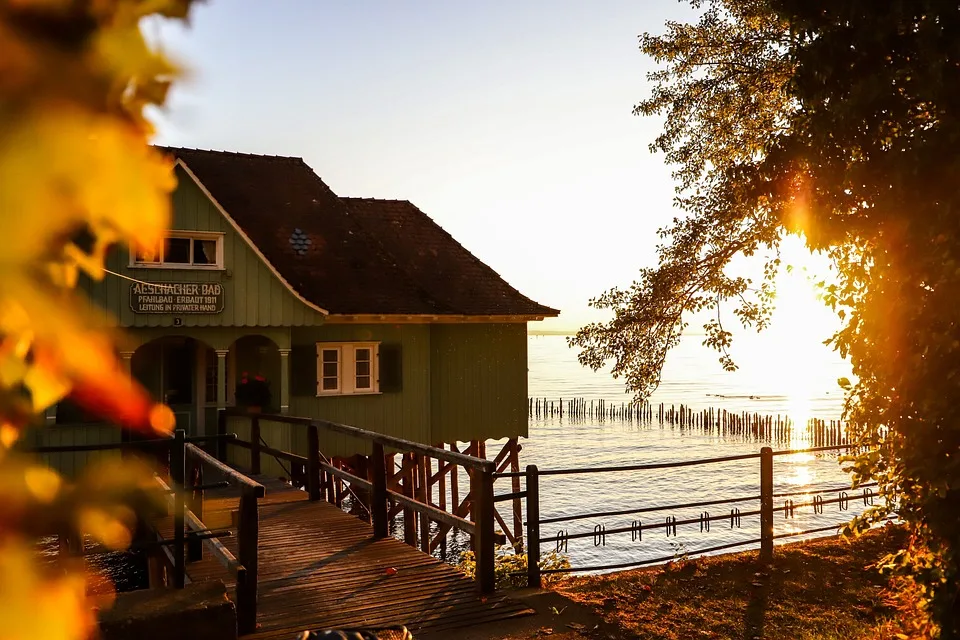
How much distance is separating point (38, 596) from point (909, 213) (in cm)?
581

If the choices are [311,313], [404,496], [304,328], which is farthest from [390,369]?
[404,496]

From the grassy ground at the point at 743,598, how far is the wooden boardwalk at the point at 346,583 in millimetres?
820

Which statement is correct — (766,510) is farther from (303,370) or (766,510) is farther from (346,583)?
(303,370)

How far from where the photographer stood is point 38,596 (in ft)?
3.67

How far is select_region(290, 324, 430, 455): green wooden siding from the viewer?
2089cm

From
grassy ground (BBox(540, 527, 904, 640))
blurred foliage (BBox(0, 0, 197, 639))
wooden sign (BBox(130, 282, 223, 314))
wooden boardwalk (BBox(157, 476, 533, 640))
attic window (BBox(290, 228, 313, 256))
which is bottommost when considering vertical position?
grassy ground (BBox(540, 527, 904, 640))

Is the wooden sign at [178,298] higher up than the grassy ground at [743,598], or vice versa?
the wooden sign at [178,298]

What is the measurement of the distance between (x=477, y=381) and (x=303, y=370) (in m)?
5.10

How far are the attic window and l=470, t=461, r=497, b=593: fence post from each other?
621 inches

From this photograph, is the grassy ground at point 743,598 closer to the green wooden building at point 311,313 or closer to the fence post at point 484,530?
the fence post at point 484,530

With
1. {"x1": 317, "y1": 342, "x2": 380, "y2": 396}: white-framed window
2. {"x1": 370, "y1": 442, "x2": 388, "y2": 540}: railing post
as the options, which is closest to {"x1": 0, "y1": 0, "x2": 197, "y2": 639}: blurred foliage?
{"x1": 370, "y1": 442, "x2": 388, "y2": 540}: railing post

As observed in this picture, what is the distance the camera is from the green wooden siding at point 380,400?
20.9 meters

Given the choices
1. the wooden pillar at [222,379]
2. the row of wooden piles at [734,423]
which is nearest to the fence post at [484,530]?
the wooden pillar at [222,379]

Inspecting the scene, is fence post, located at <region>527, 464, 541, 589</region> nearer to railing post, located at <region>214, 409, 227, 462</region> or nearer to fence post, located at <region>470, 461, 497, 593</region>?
fence post, located at <region>470, 461, 497, 593</region>
